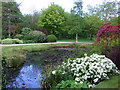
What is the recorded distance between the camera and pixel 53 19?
2495 centimetres

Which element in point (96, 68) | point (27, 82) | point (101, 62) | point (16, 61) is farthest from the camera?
point (16, 61)

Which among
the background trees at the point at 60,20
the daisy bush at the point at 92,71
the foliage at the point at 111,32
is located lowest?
the daisy bush at the point at 92,71

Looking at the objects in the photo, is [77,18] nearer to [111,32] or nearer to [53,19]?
[53,19]

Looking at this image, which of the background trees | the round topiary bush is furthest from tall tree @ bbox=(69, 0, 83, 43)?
the round topiary bush

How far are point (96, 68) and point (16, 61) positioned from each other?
14.1 feet

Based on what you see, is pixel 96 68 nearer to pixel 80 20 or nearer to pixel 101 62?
pixel 101 62

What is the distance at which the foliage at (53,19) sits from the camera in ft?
82.7

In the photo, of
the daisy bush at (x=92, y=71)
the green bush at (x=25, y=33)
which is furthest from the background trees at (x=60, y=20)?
the daisy bush at (x=92, y=71)

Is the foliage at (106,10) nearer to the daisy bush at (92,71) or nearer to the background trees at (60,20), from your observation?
the background trees at (60,20)

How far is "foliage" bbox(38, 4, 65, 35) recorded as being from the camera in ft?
82.7

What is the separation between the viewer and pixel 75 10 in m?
24.7

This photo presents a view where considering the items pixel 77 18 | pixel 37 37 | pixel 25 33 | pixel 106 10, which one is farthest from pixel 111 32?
pixel 77 18

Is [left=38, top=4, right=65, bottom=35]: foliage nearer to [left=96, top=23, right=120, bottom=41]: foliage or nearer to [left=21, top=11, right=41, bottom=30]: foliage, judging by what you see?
[left=21, top=11, right=41, bottom=30]: foliage

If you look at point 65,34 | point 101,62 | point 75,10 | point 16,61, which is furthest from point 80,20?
point 101,62
